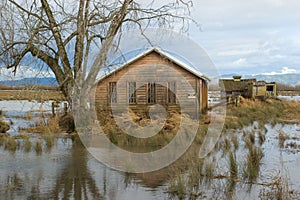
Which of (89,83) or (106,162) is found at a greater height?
(89,83)

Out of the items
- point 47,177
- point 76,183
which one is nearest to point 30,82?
point 47,177

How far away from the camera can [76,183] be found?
9.99 meters

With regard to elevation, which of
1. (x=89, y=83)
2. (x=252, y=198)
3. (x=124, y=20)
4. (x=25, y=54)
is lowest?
(x=252, y=198)

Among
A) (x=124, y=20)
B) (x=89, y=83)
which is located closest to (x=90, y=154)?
(x=89, y=83)

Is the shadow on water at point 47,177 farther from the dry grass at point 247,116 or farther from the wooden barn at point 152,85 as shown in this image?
the wooden barn at point 152,85

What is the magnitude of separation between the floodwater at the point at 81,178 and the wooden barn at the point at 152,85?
12815 millimetres

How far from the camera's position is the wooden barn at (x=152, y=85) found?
27219mm

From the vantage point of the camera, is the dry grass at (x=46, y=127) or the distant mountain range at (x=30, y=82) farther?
the dry grass at (x=46, y=127)

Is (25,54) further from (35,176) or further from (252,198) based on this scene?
(252,198)

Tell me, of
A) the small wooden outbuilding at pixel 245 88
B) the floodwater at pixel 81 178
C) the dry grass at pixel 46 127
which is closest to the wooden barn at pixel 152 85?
the dry grass at pixel 46 127

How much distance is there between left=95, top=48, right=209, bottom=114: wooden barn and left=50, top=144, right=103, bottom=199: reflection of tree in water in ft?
48.3

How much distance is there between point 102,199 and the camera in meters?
8.64

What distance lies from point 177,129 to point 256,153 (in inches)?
256

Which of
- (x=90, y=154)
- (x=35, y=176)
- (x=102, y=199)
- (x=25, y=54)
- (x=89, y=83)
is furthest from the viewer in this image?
(x=89, y=83)
